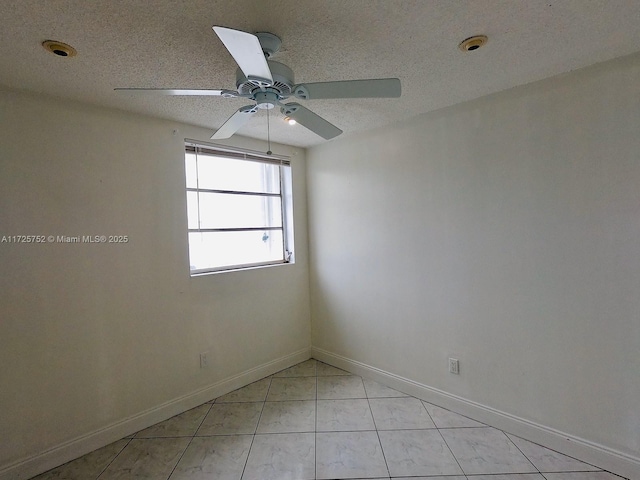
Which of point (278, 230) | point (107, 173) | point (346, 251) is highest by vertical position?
point (107, 173)

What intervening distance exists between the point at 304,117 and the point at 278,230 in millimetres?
1798

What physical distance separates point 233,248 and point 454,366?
2.10 meters

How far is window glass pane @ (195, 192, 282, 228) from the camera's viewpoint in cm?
283

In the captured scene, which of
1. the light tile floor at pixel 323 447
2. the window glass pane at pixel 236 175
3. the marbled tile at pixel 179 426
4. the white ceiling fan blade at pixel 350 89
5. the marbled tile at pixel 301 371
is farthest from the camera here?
the marbled tile at pixel 301 371

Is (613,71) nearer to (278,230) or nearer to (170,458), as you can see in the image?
(278,230)

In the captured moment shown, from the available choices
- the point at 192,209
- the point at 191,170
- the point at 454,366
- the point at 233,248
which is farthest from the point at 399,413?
the point at 191,170

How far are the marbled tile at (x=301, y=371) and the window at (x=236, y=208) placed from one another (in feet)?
3.58

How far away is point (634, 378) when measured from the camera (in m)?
1.75

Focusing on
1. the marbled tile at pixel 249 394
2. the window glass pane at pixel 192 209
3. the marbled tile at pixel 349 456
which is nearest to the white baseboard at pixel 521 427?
the marbled tile at pixel 349 456

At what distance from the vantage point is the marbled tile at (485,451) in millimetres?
1857

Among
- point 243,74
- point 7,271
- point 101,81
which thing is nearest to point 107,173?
point 101,81

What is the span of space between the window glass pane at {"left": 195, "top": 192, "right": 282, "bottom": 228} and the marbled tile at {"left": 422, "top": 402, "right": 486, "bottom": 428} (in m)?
2.17

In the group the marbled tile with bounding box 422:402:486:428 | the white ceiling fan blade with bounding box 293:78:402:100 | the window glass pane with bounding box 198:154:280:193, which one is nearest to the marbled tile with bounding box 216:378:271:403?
the marbled tile with bounding box 422:402:486:428

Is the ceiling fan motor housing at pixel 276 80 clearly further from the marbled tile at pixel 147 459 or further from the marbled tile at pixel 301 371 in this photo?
the marbled tile at pixel 301 371
